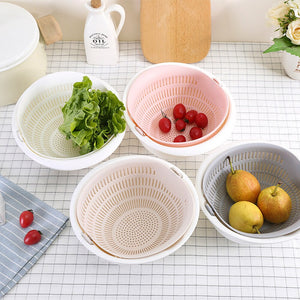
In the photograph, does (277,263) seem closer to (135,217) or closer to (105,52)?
(135,217)

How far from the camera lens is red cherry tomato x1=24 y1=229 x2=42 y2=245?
111 cm

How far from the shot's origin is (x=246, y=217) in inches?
41.4

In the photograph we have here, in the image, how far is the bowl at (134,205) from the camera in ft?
3.53

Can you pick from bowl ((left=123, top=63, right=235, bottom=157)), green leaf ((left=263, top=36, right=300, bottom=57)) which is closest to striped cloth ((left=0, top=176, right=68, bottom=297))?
bowl ((left=123, top=63, right=235, bottom=157))

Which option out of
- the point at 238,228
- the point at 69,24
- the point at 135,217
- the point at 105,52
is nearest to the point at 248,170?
the point at 238,228

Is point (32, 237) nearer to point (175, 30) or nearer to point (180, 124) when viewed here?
point (180, 124)

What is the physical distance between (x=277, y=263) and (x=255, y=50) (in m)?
0.74

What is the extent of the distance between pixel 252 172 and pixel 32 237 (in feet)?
2.04

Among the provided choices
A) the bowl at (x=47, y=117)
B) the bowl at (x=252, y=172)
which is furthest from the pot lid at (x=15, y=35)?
the bowl at (x=252, y=172)

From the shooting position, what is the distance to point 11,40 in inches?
50.1

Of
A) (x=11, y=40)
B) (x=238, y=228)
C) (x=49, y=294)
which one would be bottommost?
(x=49, y=294)

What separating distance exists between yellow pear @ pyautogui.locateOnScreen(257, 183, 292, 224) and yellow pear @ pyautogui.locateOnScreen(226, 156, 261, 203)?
0.9 inches

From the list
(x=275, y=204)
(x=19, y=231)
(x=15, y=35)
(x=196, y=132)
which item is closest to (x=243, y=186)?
(x=275, y=204)

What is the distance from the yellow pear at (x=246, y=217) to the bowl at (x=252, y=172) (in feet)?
0.11
